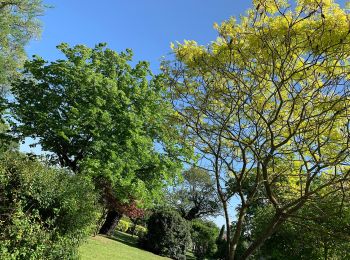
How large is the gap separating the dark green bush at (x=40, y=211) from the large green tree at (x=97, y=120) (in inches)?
318

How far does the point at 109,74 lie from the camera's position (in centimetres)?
1970

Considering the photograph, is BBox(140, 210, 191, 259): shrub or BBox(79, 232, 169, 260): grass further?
BBox(140, 210, 191, 259): shrub

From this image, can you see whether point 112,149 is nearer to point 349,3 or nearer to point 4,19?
point 4,19

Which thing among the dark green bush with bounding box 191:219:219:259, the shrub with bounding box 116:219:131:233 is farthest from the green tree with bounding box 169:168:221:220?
the dark green bush with bounding box 191:219:219:259

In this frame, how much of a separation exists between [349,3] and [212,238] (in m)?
25.8

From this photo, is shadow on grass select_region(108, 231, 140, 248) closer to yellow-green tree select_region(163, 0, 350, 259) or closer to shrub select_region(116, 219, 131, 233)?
shrub select_region(116, 219, 131, 233)

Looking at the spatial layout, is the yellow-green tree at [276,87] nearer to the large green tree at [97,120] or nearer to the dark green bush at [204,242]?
the large green tree at [97,120]

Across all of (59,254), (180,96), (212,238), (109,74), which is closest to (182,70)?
(180,96)

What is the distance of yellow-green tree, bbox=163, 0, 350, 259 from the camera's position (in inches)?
187

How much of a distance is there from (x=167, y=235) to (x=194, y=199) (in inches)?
813

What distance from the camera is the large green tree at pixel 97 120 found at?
17359 millimetres

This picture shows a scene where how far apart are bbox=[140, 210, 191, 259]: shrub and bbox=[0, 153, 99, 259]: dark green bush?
14.9 metres

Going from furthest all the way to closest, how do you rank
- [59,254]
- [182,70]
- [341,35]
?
[59,254]
[182,70]
[341,35]

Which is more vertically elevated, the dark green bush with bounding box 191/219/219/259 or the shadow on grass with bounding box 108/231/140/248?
the dark green bush with bounding box 191/219/219/259
